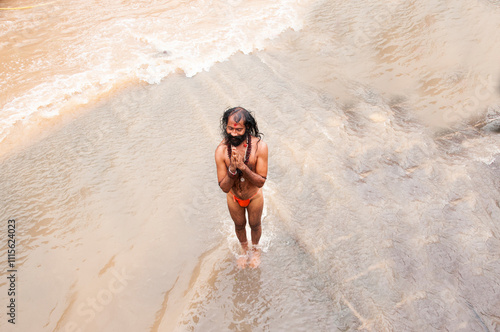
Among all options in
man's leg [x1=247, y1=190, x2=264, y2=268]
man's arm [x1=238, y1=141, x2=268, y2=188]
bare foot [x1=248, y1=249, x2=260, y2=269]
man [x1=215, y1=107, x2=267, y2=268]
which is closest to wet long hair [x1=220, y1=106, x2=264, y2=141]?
man [x1=215, y1=107, x2=267, y2=268]

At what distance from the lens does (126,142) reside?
5.38 meters

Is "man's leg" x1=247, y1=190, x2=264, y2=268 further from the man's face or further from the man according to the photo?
the man's face

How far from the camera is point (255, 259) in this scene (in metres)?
3.88

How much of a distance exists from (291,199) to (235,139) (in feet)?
5.88

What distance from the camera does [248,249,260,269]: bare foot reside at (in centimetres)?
385

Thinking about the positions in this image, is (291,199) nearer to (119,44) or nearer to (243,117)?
(243,117)

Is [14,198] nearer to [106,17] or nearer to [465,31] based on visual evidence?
[106,17]

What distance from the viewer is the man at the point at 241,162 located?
112 inches

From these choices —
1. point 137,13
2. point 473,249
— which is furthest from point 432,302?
point 137,13

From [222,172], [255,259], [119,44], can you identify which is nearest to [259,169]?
[222,172]

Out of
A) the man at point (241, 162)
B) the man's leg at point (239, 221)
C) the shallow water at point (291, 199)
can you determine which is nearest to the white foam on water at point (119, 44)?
the shallow water at point (291, 199)

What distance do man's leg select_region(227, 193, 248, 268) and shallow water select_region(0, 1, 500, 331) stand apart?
0.16m

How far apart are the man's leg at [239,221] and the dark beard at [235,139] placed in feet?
1.92

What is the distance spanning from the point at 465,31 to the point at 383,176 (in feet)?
13.7
